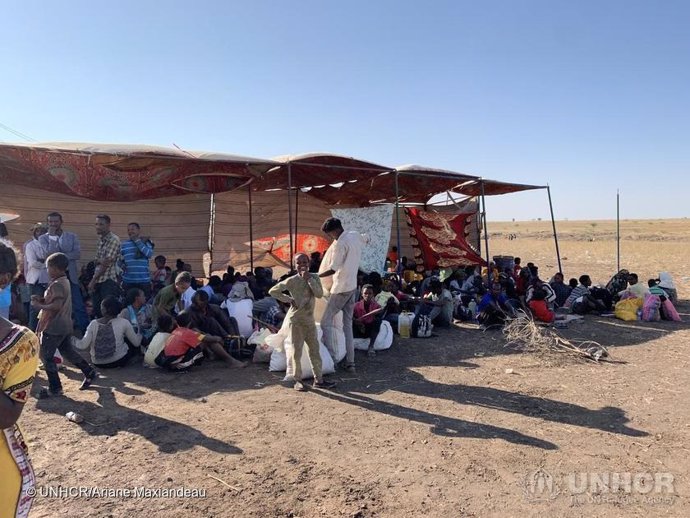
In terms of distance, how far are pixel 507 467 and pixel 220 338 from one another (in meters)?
3.65

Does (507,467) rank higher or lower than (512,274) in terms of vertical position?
lower

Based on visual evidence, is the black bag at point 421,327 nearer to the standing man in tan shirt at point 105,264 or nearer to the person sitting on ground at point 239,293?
the person sitting on ground at point 239,293

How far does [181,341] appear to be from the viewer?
557 cm

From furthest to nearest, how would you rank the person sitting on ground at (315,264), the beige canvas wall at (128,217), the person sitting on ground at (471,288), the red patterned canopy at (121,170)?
the person sitting on ground at (471,288)
the person sitting on ground at (315,264)
the beige canvas wall at (128,217)
the red patterned canopy at (121,170)

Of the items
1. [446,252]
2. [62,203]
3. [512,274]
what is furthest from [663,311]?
[62,203]

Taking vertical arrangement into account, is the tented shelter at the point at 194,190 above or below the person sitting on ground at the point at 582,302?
above

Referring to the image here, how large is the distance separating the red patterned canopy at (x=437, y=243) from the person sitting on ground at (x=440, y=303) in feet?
8.03

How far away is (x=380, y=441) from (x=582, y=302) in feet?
22.5

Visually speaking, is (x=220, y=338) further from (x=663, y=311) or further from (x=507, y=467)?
(x=663, y=311)

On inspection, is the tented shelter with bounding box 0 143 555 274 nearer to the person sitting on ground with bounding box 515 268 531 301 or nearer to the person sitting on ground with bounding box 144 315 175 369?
the person sitting on ground with bounding box 515 268 531 301

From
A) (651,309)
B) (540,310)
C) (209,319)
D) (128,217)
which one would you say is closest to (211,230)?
(128,217)

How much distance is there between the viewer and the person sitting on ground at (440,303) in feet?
26.4

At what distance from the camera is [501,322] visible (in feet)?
26.4

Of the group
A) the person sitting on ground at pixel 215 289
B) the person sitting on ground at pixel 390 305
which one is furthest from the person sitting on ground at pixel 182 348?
the person sitting on ground at pixel 390 305
